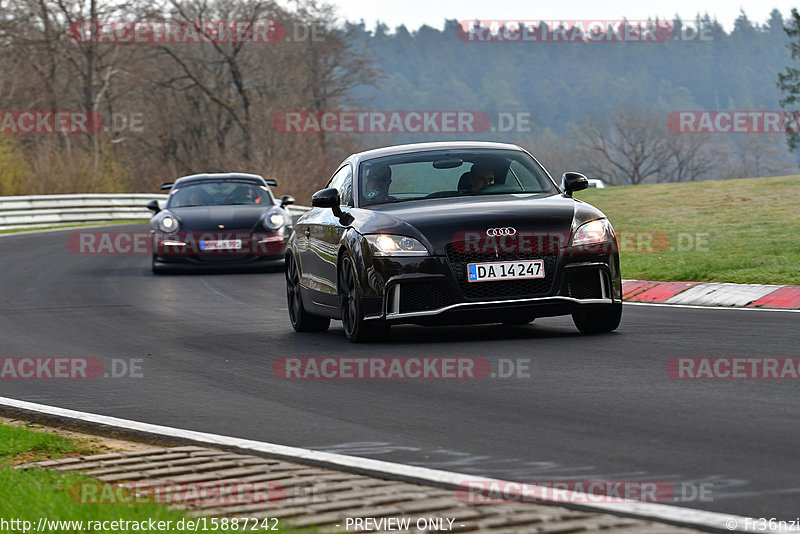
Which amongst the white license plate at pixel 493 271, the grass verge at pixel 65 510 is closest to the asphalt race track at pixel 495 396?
the white license plate at pixel 493 271

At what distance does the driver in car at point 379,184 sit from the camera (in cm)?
1089

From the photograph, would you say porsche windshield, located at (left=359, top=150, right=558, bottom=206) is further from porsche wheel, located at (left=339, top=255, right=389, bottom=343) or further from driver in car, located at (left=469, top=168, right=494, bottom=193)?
porsche wheel, located at (left=339, top=255, right=389, bottom=343)

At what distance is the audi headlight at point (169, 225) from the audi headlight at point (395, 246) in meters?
10.7

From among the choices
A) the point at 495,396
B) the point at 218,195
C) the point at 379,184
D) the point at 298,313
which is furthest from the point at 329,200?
the point at 218,195

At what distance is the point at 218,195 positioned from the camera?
2142 cm

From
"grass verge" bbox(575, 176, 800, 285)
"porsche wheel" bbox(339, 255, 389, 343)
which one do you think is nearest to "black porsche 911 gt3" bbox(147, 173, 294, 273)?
"grass verge" bbox(575, 176, 800, 285)

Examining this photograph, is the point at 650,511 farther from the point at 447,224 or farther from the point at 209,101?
the point at 209,101

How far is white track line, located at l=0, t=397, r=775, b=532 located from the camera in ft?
14.5

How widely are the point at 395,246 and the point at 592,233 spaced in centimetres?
154

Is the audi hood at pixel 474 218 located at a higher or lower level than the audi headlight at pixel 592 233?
higher

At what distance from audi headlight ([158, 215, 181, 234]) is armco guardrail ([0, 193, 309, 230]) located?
1471 centimetres

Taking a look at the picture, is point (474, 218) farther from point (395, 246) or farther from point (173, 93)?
point (173, 93)

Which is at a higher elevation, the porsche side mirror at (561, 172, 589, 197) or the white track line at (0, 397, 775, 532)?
the porsche side mirror at (561, 172, 589, 197)

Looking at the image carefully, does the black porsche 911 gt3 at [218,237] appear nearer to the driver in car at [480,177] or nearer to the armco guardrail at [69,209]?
the driver in car at [480,177]
